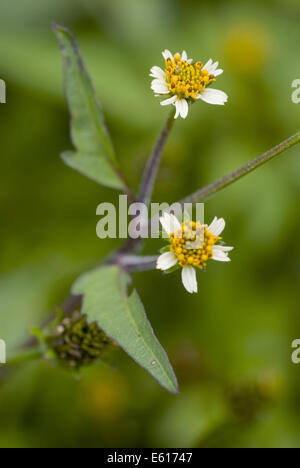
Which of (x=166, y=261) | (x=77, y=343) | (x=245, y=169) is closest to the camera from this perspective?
(x=245, y=169)

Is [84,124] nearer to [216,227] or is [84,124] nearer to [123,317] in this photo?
[216,227]

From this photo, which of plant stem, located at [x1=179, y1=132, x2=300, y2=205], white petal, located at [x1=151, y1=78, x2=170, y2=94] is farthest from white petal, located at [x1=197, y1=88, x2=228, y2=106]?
plant stem, located at [x1=179, y1=132, x2=300, y2=205]

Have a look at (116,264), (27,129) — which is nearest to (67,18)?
(27,129)

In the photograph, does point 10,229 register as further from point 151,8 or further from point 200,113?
point 151,8

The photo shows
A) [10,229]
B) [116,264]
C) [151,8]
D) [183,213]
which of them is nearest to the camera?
[183,213]

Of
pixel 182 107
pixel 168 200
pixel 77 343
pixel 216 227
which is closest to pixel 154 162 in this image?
pixel 182 107

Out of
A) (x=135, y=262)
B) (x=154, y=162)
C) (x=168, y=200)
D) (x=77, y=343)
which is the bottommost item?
(x=77, y=343)
